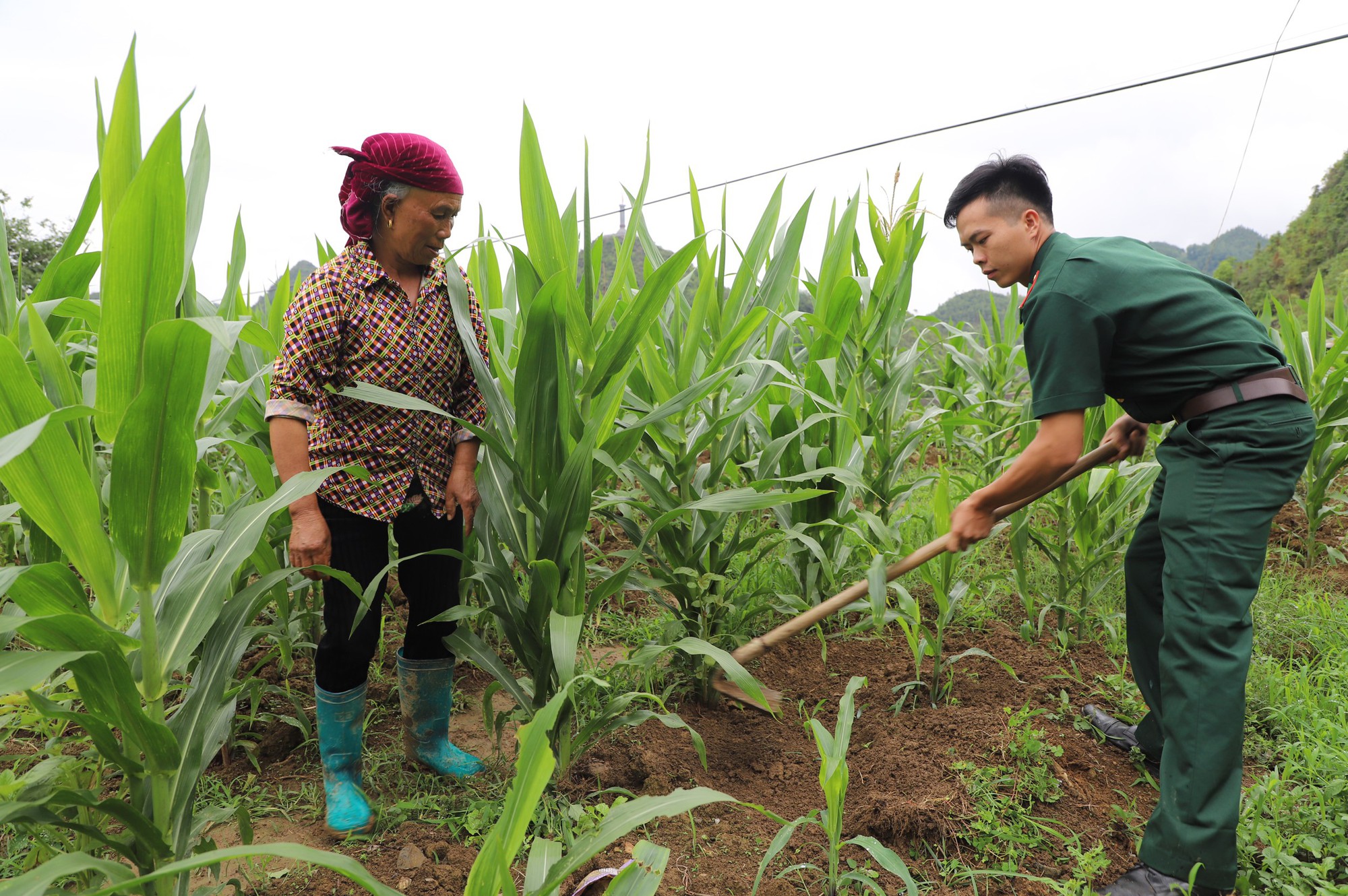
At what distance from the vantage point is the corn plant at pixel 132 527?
0.89m

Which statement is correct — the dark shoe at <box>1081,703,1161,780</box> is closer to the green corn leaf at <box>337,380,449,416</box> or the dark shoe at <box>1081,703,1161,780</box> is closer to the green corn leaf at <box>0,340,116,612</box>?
the green corn leaf at <box>337,380,449,416</box>

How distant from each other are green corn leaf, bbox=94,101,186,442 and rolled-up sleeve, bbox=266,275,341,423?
541 mm

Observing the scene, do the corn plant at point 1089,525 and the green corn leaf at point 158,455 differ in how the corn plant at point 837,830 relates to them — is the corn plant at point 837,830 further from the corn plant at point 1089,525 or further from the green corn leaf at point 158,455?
the corn plant at point 1089,525

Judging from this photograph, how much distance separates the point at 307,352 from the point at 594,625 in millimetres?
1494

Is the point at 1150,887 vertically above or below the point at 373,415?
below

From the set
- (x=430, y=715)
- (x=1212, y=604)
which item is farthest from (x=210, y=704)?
(x=1212, y=604)

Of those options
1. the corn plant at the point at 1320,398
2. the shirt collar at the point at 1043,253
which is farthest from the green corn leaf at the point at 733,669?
the corn plant at the point at 1320,398

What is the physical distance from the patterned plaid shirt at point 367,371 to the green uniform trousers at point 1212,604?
156 centimetres

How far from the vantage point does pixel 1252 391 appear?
5.32ft

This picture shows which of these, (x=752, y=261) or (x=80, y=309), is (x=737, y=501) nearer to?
(x=752, y=261)

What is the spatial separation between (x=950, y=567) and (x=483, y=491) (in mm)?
1273

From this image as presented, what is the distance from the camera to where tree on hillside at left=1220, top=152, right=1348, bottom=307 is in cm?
1348

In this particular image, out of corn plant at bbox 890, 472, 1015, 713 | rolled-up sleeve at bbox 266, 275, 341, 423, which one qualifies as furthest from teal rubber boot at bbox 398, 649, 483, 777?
corn plant at bbox 890, 472, 1015, 713

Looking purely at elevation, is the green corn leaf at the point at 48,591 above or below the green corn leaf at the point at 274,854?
above
